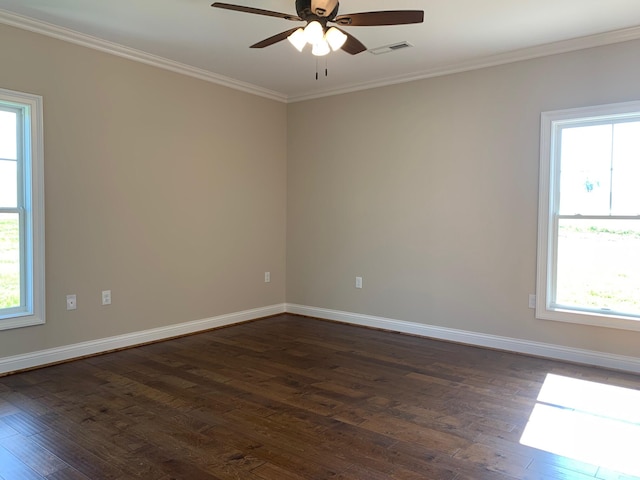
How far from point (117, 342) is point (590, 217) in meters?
4.25

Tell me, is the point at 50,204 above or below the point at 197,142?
below

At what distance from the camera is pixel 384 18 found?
2496mm

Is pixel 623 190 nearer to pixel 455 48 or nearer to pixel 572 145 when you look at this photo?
pixel 572 145

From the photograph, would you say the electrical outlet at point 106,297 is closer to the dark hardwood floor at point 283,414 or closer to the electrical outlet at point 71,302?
the electrical outlet at point 71,302

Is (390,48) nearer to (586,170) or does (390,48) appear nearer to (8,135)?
(586,170)

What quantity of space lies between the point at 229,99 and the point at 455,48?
2454 millimetres

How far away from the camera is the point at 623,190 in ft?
12.2

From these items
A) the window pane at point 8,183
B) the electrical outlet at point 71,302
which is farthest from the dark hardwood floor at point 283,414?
the window pane at point 8,183

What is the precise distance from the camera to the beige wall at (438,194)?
13.0ft

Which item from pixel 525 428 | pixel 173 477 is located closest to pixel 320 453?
pixel 173 477

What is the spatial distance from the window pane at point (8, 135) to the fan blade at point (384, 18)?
267cm

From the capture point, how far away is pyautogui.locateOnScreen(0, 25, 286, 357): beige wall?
12.2ft

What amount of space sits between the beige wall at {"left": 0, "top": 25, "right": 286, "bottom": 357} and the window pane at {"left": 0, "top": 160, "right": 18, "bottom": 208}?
8.7 inches

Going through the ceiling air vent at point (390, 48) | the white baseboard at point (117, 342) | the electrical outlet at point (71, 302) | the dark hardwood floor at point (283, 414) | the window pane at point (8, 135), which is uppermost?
the ceiling air vent at point (390, 48)
